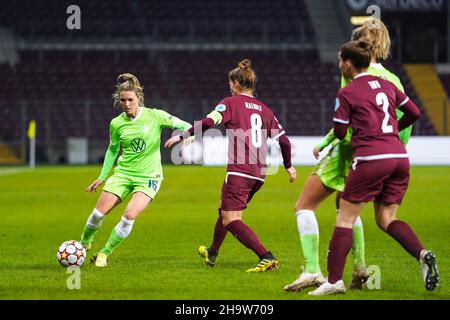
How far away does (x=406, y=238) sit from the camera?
25.0 feet

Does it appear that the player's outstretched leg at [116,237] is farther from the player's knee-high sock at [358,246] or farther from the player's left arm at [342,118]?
the player's left arm at [342,118]

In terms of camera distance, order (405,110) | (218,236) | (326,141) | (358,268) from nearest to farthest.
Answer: (405,110) → (326,141) → (358,268) → (218,236)

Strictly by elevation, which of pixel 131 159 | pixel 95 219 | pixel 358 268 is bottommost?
pixel 358 268

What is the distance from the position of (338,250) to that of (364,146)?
862 millimetres

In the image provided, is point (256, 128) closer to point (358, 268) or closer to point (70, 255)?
point (358, 268)

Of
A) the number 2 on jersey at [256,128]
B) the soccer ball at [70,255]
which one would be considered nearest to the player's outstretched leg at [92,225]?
the soccer ball at [70,255]

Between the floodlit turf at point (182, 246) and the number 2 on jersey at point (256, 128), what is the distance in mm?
1307

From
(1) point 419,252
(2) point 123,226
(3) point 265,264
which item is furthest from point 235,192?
(1) point 419,252

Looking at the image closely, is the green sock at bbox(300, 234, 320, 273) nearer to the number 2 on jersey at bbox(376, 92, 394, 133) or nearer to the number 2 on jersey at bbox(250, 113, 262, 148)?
the number 2 on jersey at bbox(376, 92, 394, 133)

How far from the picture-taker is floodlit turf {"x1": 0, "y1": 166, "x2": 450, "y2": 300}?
7.86 metres

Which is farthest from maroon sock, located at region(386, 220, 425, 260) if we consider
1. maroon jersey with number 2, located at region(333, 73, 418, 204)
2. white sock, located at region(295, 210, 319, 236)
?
white sock, located at region(295, 210, 319, 236)

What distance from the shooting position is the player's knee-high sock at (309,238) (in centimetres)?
775

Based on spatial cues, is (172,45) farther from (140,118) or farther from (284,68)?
(140,118)

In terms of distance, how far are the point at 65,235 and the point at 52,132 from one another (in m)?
24.8
